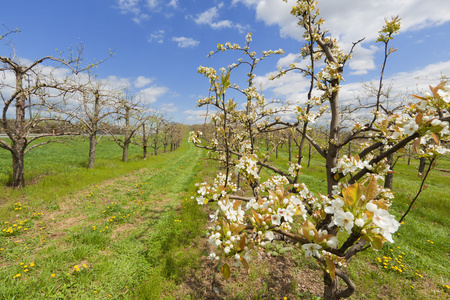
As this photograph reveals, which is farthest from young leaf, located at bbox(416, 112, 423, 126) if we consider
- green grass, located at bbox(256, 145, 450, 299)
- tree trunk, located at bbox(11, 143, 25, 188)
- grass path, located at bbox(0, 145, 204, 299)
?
tree trunk, located at bbox(11, 143, 25, 188)

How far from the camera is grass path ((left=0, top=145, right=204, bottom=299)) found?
11.3 ft

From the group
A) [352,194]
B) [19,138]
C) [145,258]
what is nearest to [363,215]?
[352,194]

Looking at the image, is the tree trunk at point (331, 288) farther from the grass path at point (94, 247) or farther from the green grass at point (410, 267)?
the grass path at point (94, 247)

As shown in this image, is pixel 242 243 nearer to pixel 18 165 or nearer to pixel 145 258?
pixel 145 258

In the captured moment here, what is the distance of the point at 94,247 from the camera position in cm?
461

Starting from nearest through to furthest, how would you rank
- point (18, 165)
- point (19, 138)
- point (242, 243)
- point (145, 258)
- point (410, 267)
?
point (242, 243) < point (145, 258) < point (410, 267) < point (19, 138) < point (18, 165)

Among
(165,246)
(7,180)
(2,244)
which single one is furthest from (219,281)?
(7,180)

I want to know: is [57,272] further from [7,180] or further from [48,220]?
[7,180]

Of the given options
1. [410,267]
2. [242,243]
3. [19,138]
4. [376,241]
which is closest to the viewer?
[376,241]

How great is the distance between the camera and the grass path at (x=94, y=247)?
3.43 metres

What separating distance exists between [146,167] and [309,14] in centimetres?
1570

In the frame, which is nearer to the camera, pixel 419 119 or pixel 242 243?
pixel 419 119

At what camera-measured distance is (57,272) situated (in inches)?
147

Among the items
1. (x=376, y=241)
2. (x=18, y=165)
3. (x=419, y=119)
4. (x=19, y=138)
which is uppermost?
(x=419, y=119)
